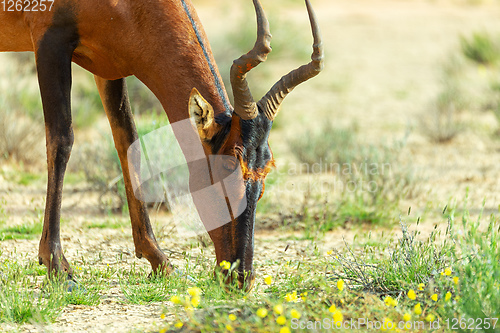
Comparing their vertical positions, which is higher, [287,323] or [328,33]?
[328,33]

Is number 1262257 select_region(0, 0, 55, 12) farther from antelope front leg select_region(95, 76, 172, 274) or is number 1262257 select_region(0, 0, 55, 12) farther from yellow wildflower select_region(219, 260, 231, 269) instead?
yellow wildflower select_region(219, 260, 231, 269)

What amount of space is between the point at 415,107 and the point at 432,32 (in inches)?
356

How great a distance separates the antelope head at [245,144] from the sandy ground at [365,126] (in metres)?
0.72

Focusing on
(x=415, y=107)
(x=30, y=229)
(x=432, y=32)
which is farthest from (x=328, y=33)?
(x=30, y=229)

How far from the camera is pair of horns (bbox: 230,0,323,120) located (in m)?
3.70

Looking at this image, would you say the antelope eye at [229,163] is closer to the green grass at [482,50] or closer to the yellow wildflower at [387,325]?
the yellow wildflower at [387,325]

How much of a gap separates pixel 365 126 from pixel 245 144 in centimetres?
785

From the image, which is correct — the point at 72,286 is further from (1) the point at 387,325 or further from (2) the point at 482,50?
(2) the point at 482,50

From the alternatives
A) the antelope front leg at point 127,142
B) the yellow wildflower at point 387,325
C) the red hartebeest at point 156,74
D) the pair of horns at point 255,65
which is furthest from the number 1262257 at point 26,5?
the yellow wildflower at point 387,325

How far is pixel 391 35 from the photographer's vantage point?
66.5 ft

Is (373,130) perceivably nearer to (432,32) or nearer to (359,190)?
(359,190)

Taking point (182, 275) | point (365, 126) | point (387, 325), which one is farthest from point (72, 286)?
point (365, 126)

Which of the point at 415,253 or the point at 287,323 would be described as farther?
the point at 415,253

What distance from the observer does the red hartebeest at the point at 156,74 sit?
3883 mm
